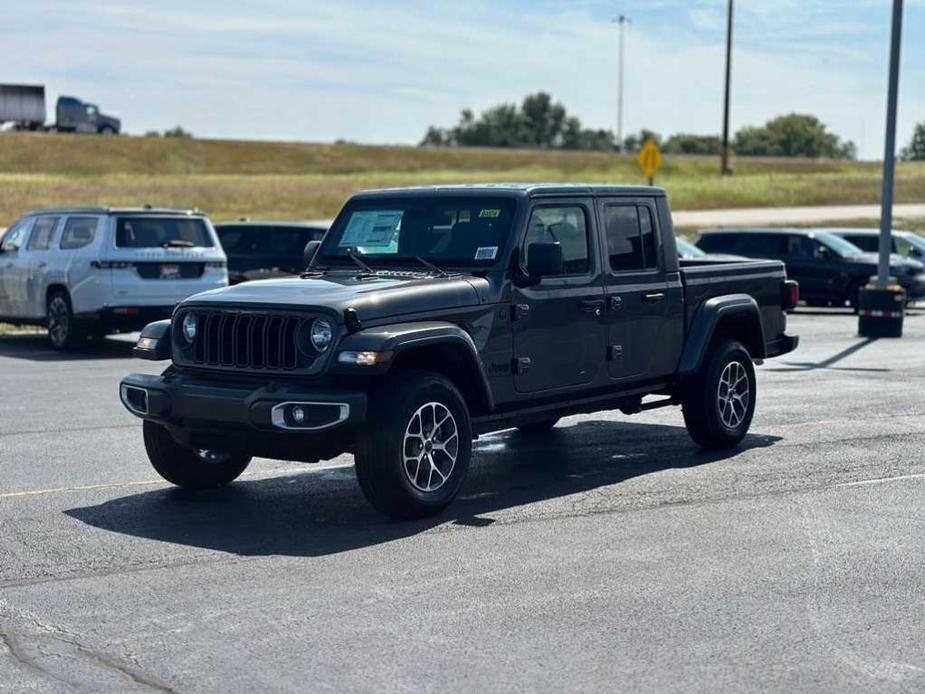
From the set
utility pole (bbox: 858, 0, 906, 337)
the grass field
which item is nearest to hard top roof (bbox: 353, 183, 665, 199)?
utility pole (bbox: 858, 0, 906, 337)

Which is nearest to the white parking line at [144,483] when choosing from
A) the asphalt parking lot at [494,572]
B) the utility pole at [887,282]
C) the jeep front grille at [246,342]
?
the asphalt parking lot at [494,572]

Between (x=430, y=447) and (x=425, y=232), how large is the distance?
174 centimetres

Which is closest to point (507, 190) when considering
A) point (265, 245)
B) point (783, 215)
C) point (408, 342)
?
point (408, 342)

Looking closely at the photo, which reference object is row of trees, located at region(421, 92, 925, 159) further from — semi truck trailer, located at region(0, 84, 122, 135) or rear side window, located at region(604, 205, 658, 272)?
rear side window, located at region(604, 205, 658, 272)

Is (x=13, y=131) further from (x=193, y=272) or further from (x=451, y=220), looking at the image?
(x=451, y=220)

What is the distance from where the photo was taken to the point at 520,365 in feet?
30.5

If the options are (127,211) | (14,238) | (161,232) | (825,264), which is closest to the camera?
(127,211)

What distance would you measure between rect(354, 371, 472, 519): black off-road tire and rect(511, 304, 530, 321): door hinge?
0.79 m

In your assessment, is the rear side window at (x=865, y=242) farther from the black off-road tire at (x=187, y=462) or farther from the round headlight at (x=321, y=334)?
the round headlight at (x=321, y=334)

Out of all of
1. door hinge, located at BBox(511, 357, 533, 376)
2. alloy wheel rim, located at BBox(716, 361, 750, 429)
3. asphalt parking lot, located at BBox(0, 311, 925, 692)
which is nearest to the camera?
asphalt parking lot, located at BBox(0, 311, 925, 692)

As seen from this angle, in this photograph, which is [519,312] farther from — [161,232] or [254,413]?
[161,232]

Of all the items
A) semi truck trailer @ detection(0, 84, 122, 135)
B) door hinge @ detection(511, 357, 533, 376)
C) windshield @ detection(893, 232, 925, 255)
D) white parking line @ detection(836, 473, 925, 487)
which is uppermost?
semi truck trailer @ detection(0, 84, 122, 135)

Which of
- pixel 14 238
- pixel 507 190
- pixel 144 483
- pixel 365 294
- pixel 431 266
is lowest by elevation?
pixel 144 483

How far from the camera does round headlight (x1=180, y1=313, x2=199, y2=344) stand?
8.82m
